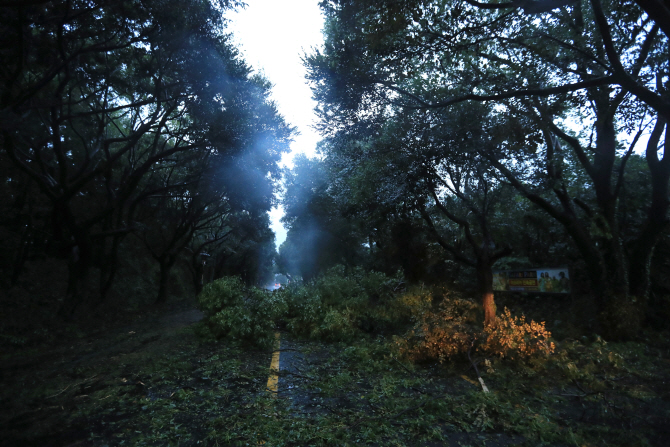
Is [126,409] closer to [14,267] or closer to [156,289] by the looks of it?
[14,267]

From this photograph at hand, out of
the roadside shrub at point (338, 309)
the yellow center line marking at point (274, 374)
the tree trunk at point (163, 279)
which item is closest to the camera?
the yellow center line marking at point (274, 374)

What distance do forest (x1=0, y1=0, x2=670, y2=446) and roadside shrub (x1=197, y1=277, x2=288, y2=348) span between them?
7 centimetres

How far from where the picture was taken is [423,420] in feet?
14.1

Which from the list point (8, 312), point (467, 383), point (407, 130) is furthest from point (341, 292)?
point (8, 312)

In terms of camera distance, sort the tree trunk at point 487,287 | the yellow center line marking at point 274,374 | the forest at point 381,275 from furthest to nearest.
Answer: the tree trunk at point 487,287 → the yellow center line marking at point 274,374 → the forest at point 381,275

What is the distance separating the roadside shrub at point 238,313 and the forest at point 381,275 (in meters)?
0.07

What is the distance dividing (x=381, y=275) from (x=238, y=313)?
680 cm

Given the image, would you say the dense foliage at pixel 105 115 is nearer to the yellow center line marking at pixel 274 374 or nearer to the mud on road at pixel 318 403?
the mud on road at pixel 318 403

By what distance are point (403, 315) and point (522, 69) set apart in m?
6.92

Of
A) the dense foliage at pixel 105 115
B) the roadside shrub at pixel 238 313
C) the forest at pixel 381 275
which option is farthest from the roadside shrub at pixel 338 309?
the dense foliage at pixel 105 115

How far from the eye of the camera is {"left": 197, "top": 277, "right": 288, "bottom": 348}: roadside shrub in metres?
8.39

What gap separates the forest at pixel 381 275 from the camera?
15.0 ft

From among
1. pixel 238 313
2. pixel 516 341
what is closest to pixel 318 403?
pixel 516 341

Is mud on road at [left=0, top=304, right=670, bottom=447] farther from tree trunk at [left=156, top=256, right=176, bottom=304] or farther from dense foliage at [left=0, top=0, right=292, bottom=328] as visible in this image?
tree trunk at [left=156, top=256, right=176, bottom=304]
